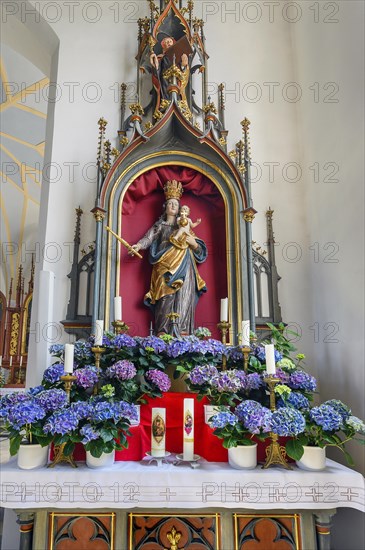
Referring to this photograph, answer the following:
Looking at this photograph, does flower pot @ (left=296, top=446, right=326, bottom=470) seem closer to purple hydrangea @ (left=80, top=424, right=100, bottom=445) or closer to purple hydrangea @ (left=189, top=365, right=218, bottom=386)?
purple hydrangea @ (left=189, top=365, right=218, bottom=386)

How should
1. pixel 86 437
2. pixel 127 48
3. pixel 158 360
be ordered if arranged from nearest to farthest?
pixel 86 437 < pixel 158 360 < pixel 127 48

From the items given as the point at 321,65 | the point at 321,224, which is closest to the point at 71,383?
the point at 321,224

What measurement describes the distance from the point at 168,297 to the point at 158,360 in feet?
2.91

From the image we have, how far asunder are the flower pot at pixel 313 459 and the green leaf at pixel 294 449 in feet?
0.20

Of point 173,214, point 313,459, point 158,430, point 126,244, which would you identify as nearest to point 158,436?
point 158,430

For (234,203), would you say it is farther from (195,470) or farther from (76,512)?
(76,512)

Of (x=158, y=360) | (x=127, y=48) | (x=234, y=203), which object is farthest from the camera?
(x=127, y=48)

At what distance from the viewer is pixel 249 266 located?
133 inches

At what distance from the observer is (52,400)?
209 centimetres

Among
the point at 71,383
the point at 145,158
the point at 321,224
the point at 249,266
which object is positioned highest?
the point at 145,158

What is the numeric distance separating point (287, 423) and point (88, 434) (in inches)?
36.9

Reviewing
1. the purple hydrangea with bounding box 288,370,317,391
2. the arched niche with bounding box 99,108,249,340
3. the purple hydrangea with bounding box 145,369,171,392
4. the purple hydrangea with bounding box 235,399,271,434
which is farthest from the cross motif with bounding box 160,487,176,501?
the arched niche with bounding box 99,108,249,340

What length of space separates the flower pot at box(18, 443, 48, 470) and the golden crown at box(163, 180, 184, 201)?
2.25 meters

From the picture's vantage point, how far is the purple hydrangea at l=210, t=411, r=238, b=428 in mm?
2020
